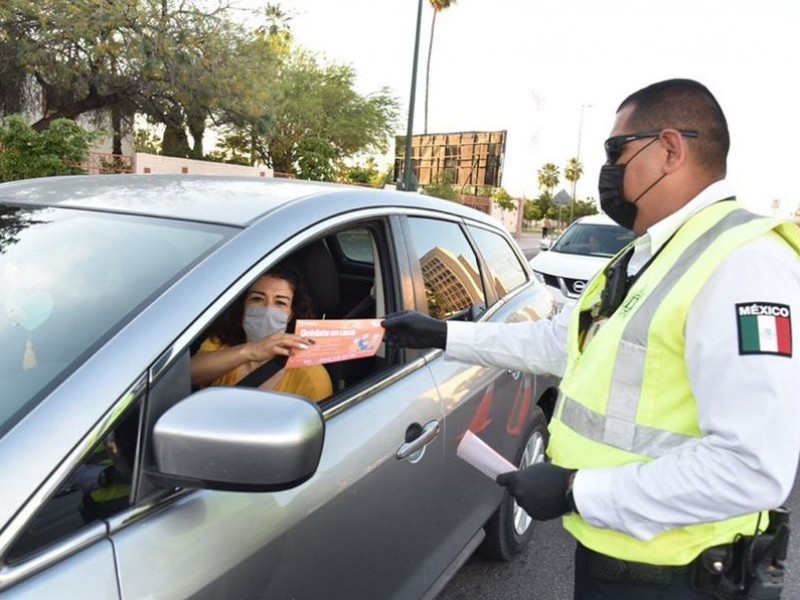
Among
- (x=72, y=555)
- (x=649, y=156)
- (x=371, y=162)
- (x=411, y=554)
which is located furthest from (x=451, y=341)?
(x=371, y=162)

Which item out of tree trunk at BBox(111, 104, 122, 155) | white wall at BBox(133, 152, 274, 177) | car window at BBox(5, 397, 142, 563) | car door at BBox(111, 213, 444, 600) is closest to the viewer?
car window at BBox(5, 397, 142, 563)

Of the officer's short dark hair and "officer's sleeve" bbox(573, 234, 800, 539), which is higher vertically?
the officer's short dark hair

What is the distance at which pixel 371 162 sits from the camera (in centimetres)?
3378

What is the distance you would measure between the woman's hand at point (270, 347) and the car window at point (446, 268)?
0.70 metres

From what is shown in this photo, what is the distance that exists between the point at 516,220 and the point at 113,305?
42.0 metres

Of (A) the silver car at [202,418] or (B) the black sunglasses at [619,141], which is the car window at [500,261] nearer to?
(A) the silver car at [202,418]

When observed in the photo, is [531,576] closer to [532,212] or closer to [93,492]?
[93,492]

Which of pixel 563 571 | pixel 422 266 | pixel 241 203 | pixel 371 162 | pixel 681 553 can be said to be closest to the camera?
pixel 681 553

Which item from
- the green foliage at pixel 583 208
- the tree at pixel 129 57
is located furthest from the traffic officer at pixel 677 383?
the green foliage at pixel 583 208

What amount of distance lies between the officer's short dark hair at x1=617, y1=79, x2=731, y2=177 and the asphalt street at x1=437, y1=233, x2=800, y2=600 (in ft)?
7.21

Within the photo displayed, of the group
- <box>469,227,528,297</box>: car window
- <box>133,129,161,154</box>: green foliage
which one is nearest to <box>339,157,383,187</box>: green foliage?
<box>133,129,161,154</box>: green foliage

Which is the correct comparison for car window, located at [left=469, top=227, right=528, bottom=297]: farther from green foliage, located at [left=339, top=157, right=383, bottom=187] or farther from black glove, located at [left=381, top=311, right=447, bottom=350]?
green foliage, located at [left=339, top=157, right=383, bottom=187]

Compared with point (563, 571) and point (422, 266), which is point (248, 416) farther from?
point (563, 571)

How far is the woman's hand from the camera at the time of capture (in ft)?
5.97
